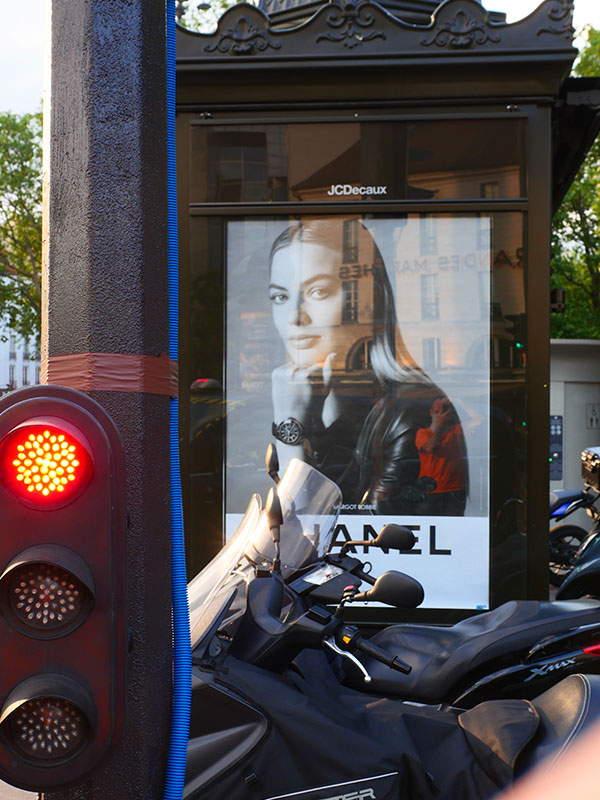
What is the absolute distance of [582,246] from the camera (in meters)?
23.3

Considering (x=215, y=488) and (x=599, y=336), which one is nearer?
(x=215, y=488)

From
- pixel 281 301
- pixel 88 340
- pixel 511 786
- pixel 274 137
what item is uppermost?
pixel 274 137

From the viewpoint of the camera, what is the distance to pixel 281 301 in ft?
17.5

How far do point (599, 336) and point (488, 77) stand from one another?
1682 centimetres

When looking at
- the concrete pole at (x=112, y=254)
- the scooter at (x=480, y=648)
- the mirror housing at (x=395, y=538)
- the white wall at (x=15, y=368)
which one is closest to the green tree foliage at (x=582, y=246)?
the scooter at (x=480, y=648)

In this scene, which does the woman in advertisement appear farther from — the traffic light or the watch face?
the traffic light

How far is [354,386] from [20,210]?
2332cm

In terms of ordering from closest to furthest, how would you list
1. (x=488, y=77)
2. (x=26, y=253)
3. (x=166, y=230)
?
(x=166, y=230) < (x=488, y=77) < (x=26, y=253)

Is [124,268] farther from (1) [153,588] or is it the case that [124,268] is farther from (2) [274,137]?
(2) [274,137]

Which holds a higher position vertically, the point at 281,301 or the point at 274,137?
the point at 274,137

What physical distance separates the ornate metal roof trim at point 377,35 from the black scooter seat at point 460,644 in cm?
350

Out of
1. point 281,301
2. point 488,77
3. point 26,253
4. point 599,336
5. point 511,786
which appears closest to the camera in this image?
point 511,786

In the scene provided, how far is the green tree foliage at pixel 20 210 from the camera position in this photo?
25.9 meters

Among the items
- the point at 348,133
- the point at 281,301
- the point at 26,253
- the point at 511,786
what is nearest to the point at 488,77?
the point at 348,133
